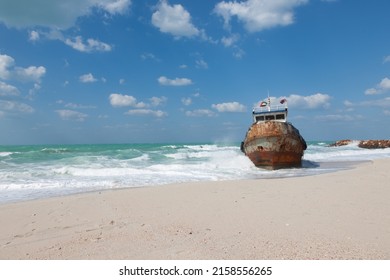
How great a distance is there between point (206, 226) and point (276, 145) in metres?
13.8

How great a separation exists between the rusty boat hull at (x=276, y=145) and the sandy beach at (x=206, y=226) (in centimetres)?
1003

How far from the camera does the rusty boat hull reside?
57.4 feet

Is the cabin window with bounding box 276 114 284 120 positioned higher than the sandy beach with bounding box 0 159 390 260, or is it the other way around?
the cabin window with bounding box 276 114 284 120

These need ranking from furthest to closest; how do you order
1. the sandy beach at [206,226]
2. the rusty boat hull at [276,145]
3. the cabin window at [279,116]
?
1. the cabin window at [279,116]
2. the rusty boat hull at [276,145]
3. the sandy beach at [206,226]

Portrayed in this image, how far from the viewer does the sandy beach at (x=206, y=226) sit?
3416 millimetres

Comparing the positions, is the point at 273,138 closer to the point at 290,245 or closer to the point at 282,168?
the point at 282,168

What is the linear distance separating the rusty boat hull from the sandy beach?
10.0m

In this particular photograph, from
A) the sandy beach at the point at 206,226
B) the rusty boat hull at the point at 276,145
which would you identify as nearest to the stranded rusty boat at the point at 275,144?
the rusty boat hull at the point at 276,145

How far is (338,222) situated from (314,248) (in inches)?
54.3

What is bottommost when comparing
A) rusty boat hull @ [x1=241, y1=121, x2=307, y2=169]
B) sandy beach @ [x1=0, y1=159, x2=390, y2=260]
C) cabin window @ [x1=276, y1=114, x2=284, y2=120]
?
sandy beach @ [x1=0, y1=159, x2=390, y2=260]

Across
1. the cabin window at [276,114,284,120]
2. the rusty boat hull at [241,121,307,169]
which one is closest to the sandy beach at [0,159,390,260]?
the rusty boat hull at [241,121,307,169]

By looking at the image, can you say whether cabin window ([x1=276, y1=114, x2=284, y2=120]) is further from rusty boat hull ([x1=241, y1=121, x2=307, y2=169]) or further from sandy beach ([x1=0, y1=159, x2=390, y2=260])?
sandy beach ([x1=0, y1=159, x2=390, y2=260])

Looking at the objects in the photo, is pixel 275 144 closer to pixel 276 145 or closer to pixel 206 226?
pixel 276 145

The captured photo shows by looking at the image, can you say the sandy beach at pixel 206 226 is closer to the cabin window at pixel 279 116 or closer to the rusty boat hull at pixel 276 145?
the rusty boat hull at pixel 276 145
